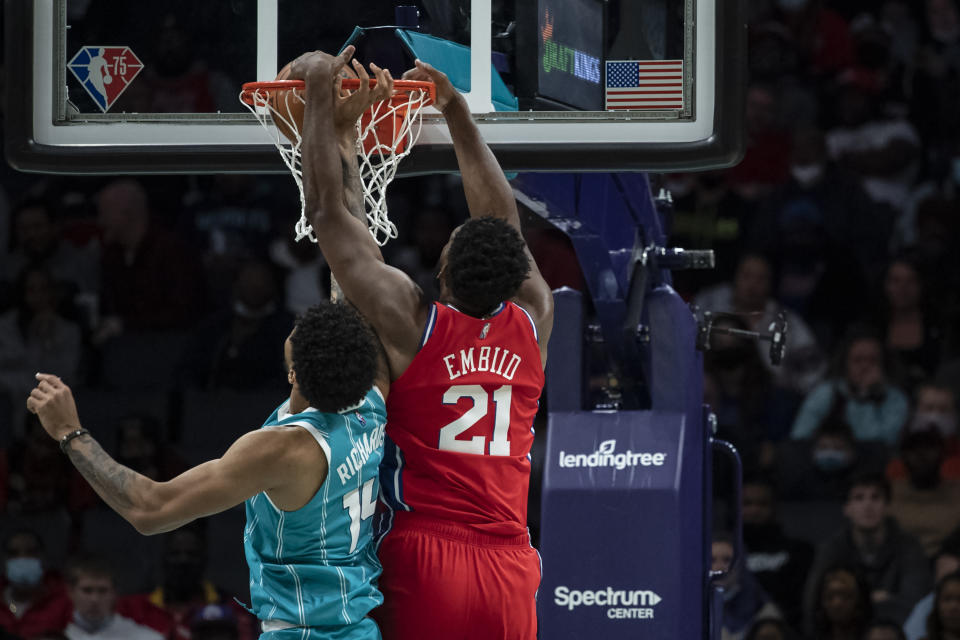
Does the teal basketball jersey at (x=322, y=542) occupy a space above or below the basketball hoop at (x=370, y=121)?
below

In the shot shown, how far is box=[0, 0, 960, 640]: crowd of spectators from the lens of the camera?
27.3ft

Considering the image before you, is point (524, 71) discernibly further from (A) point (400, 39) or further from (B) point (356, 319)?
(B) point (356, 319)

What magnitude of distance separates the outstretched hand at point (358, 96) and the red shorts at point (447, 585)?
1191 millimetres

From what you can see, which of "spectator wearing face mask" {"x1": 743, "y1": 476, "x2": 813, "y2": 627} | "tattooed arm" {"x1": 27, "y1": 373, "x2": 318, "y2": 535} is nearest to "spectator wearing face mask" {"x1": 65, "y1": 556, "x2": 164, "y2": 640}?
"spectator wearing face mask" {"x1": 743, "y1": 476, "x2": 813, "y2": 627}

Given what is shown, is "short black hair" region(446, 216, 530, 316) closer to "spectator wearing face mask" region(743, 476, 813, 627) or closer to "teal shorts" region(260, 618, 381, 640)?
"teal shorts" region(260, 618, 381, 640)

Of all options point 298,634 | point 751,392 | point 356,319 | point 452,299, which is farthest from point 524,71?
point 751,392

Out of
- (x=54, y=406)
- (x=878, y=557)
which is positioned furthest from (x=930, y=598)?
(x=54, y=406)

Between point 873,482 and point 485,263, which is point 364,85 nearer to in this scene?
point 485,263

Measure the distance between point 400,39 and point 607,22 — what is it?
704 millimetres

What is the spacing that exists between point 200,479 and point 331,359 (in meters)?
0.46

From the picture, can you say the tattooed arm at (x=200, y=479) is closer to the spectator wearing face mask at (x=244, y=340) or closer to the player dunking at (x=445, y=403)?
the player dunking at (x=445, y=403)

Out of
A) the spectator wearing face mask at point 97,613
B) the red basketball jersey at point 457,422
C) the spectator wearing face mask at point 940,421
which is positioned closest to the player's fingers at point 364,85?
the red basketball jersey at point 457,422

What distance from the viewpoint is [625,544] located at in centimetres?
559

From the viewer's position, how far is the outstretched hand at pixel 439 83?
4398mm
